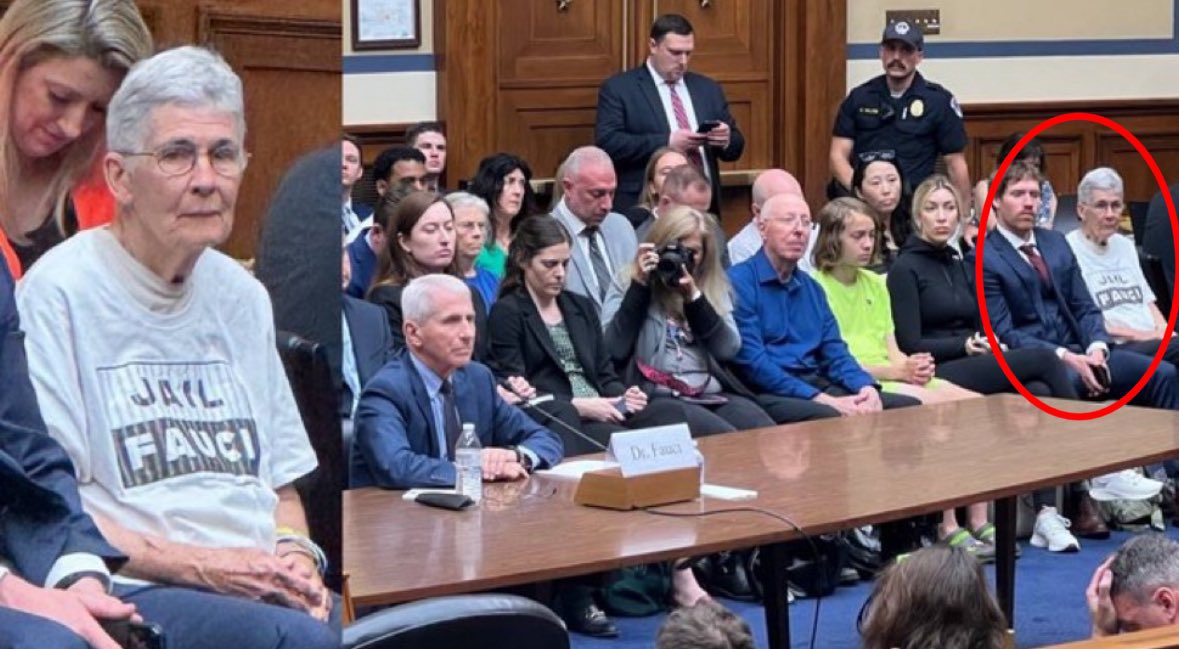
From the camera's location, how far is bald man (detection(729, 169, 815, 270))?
778 cm

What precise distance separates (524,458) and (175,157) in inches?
129

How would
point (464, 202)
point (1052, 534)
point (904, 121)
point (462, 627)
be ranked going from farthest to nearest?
1. point (904, 121)
2. point (1052, 534)
3. point (464, 202)
4. point (462, 627)

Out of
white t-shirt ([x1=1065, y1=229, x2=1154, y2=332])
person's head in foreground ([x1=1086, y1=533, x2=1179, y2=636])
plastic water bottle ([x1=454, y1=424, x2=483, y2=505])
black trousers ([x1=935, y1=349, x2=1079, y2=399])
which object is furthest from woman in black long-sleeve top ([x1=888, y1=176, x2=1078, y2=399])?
person's head in foreground ([x1=1086, y1=533, x2=1179, y2=636])

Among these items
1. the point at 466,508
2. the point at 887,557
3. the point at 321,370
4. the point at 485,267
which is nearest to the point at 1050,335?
the point at 887,557

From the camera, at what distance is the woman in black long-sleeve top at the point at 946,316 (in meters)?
7.55

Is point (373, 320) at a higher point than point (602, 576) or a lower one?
higher

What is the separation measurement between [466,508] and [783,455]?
1146 millimetres

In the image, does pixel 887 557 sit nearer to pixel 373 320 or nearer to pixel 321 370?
pixel 373 320

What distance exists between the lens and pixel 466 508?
5.02m

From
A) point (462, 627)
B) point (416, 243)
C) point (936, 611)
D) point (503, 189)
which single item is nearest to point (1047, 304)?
point (503, 189)

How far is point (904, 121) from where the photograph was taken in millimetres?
9695

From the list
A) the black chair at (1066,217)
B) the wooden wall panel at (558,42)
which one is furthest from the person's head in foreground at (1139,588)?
the wooden wall panel at (558,42)

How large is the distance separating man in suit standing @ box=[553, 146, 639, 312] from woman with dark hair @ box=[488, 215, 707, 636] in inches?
26.6

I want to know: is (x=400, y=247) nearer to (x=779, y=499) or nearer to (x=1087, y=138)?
(x=779, y=499)
